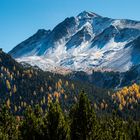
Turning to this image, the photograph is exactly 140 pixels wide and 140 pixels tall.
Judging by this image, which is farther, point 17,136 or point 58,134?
point 17,136

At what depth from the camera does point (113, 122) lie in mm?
89125

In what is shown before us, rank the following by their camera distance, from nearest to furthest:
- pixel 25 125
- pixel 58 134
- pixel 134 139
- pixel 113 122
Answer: pixel 58 134 < pixel 25 125 < pixel 113 122 < pixel 134 139

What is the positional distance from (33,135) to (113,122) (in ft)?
65.6

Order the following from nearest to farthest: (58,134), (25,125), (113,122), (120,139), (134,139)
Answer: (58,134), (25,125), (120,139), (113,122), (134,139)

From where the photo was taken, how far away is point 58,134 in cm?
7331

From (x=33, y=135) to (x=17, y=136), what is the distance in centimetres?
1364

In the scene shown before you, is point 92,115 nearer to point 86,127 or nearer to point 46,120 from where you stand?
point 86,127

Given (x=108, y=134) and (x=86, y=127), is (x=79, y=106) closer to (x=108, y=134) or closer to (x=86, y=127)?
(x=86, y=127)

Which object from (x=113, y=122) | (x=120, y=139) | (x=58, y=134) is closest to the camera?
(x=58, y=134)

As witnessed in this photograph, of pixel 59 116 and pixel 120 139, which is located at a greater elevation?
pixel 59 116

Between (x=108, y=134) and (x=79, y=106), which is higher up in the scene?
(x=79, y=106)

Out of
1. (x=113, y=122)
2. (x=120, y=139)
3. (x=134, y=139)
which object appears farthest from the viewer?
(x=134, y=139)

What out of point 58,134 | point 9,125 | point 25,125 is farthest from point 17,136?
point 58,134

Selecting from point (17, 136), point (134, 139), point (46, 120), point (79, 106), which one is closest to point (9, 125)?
point (17, 136)
